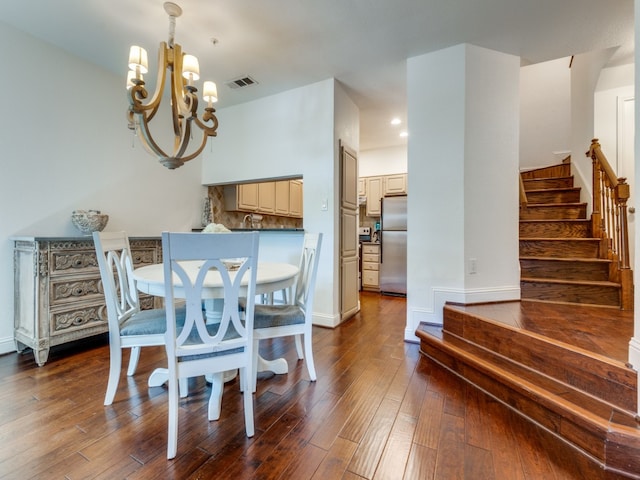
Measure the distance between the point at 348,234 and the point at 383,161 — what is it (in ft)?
8.95

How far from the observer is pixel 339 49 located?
260 centimetres

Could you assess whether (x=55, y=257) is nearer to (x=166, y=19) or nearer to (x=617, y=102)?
(x=166, y=19)

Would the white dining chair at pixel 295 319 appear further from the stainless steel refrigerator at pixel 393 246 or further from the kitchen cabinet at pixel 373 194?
the kitchen cabinet at pixel 373 194

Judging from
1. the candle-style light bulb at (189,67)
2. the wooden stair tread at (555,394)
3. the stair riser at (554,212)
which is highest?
the candle-style light bulb at (189,67)

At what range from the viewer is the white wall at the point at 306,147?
3.12 metres

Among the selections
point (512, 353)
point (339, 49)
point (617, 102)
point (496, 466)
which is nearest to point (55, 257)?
point (339, 49)

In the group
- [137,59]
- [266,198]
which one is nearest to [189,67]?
[137,59]

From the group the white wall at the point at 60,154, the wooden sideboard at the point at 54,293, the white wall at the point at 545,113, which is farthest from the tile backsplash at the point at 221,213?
the white wall at the point at 545,113

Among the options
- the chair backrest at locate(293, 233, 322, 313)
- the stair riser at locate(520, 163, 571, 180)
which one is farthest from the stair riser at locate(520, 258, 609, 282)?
the chair backrest at locate(293, 233, 322, 313)

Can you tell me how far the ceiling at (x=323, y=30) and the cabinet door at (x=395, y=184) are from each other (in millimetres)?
2444

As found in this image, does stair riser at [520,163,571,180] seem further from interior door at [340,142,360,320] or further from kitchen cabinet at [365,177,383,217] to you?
interior door at [340,142,360,320]

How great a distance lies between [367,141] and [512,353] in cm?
414

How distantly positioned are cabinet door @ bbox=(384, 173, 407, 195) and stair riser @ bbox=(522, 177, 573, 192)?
1.84 m

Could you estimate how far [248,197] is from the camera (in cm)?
438
